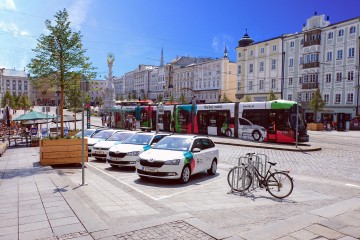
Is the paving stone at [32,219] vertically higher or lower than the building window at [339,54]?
lower

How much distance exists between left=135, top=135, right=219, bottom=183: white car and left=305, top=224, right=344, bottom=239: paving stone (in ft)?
16.1

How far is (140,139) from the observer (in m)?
14.6

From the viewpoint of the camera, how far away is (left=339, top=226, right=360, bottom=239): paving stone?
18.8 feet

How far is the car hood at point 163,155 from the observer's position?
10422 millimetres

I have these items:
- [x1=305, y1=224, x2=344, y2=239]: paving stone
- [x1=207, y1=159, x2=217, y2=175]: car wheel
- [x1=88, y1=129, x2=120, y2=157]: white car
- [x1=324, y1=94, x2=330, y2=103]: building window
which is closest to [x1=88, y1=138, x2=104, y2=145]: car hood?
[x1=88, y1=129, x2=120, y2=157]: white car

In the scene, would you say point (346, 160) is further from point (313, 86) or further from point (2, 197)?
point (313, 86)

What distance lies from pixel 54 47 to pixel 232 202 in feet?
33.6

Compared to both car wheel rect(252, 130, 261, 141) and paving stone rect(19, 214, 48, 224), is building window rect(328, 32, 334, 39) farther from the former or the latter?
paving stone rect(19, 214, 48, 224)

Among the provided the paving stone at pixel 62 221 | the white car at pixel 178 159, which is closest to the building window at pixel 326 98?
the white car at pixel 178 159

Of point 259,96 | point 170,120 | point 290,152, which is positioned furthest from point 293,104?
point 259,96

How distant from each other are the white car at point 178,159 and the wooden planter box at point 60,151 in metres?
3.35

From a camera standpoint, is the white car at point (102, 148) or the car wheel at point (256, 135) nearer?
the white car at point (102, 148)

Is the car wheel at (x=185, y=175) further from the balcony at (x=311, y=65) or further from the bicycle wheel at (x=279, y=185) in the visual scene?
the balcony at (x=311, y=65)

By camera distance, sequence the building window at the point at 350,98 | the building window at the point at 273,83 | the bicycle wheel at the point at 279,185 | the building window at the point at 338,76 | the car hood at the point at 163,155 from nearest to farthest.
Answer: the bicycle wheel at the point at 279,185, the car hood at the point at 163,155, the building window at the point at 350,98, the building window at the point at 338,76, the building window at the point at 273,83
